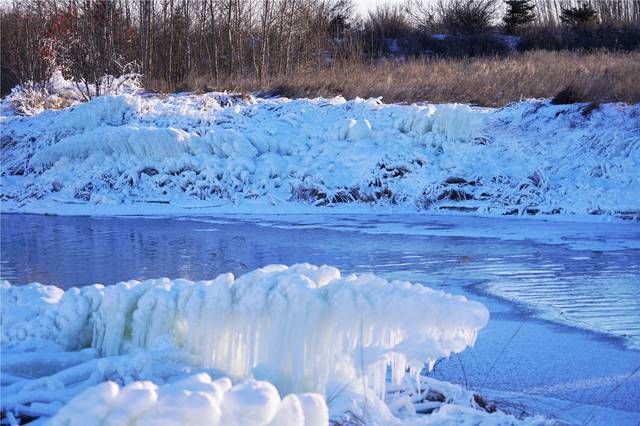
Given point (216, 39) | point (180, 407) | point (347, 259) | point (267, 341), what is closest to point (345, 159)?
point (347, 259)

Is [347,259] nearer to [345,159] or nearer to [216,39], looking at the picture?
[345,159]

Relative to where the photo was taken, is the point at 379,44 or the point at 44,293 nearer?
the point at 44,293

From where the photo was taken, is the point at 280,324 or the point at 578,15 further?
the point at 578,15

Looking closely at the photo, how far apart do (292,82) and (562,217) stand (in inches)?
457

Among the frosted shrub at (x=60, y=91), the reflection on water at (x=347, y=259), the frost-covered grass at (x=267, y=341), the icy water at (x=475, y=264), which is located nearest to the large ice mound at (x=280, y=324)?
the frost-covered grass at (x=267, y=341)

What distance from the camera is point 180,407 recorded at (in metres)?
2.47

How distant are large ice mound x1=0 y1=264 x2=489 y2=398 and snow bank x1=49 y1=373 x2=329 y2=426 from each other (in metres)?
1.15

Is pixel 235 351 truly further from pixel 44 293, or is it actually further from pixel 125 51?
pixel 125 51

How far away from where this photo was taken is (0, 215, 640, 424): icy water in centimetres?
546

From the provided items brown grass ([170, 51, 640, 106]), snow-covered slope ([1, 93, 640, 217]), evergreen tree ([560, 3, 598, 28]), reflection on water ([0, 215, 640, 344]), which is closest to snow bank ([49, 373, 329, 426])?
reflection on water ([0, 215, 640, 344])

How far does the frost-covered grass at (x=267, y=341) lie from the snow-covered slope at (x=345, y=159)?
10.2 m

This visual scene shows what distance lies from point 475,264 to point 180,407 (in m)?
7.19

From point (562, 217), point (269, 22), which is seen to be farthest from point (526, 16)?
point (562, 217)

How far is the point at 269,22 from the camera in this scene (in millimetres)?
32250
